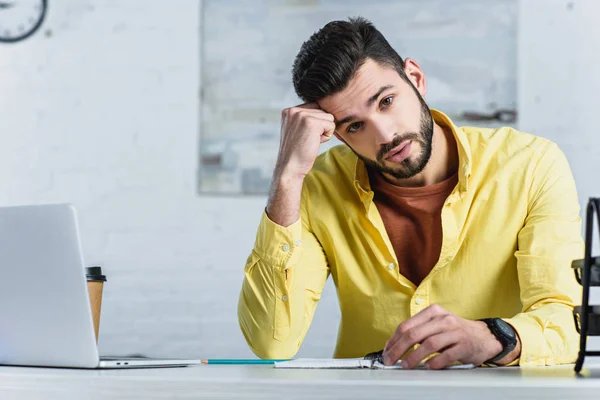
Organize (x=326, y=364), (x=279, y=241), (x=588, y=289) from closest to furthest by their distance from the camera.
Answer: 1. (x=588, y=289)
2. (x=326, y=364)
3. (x=279, y=241)

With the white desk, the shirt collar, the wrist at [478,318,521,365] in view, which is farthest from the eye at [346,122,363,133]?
the white desk

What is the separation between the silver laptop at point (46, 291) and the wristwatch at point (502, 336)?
552mm

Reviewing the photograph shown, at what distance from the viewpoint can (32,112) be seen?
329 centimetres

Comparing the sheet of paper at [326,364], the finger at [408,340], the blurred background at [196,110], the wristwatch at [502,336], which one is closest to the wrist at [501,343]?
the wristwatch at [502,336]

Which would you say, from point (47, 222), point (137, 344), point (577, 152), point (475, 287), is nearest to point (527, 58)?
point (577, 152)

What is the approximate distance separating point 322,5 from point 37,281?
2426 mm

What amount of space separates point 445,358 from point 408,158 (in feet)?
2.24

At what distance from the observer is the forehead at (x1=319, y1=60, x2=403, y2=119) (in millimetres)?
1615

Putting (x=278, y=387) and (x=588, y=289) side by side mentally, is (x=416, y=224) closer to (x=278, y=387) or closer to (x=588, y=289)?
(x=588, y=289)

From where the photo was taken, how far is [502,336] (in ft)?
3.80

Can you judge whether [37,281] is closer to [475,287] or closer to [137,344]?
[475,287]

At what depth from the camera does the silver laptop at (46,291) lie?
2.93 feet

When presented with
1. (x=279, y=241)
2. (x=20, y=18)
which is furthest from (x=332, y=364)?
(x=20, y=18)


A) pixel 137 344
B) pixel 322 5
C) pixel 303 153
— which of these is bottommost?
pixel 137 344
